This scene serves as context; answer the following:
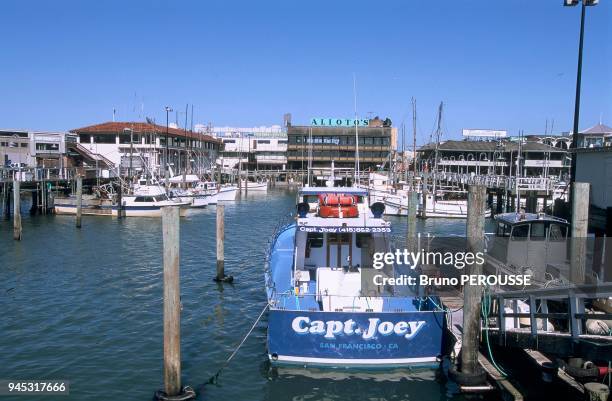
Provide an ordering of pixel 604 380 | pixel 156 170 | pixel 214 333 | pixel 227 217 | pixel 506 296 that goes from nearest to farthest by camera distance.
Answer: pixel 604 380
pixel 506 296
pixel 214 333
pixel 227 217
pixel 156 170

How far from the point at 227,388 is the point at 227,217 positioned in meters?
39.0

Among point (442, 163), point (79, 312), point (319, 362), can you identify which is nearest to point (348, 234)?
point (319, 362)

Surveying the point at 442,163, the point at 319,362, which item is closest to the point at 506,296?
the point at 319,362

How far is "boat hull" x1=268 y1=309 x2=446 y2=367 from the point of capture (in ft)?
42.5

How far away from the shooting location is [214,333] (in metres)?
17.5

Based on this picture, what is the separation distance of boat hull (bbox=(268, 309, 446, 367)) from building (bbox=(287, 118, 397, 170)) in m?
87.0

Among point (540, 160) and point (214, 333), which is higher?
point (540, 160)

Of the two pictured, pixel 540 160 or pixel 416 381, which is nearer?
pixel 416 381

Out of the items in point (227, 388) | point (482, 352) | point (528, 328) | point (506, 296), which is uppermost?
point (506, 296)

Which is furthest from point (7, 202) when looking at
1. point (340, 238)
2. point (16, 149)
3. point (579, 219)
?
point (579, 219)

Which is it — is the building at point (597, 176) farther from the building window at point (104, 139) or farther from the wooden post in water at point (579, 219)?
the building window at point (104, 139)

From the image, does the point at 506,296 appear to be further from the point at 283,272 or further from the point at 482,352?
the point at 283,272

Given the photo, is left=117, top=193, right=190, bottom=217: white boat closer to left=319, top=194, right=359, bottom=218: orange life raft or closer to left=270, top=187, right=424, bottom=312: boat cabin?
left=270, top=187, right=424, bottom=312: boat cabin

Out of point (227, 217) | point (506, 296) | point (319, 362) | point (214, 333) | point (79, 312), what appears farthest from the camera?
point (227, 217)
